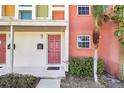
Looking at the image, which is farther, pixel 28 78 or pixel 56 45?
pixel 56 45

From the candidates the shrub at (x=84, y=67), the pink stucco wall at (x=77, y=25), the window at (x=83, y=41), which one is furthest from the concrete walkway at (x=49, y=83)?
the window at (x=83, y=41)

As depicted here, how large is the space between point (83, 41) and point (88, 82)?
3.90m

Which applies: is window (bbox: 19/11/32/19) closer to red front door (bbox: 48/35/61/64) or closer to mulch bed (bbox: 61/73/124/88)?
red front door (bbox: 48/35/61/64)

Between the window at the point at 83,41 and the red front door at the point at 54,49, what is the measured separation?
1499mm

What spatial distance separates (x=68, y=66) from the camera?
1406cm

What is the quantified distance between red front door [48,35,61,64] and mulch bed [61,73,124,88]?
269 cm

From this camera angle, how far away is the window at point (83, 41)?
15078 mm

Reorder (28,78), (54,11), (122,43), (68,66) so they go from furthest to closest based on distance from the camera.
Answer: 1. (54,11)
2. (68,66)
3. (122,43)
4. (28,78)

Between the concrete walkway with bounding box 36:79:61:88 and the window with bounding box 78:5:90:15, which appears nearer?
the concrete walkway with bounding box 36:79:61:88

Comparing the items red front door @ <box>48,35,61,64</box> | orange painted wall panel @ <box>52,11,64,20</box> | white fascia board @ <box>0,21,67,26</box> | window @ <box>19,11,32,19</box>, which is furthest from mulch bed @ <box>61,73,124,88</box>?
window @ <box>19,11,32,19</box>

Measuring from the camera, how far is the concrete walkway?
34.3ft
